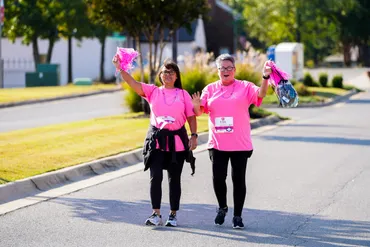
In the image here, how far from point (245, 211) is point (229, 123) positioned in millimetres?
1469

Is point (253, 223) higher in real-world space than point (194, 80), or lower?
lower

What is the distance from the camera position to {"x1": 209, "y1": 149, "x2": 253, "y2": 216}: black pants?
9.49 meters

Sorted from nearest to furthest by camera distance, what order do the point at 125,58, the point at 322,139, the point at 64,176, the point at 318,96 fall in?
the point at 125,58
the point at 64,176
the point at 322,139
the point at 318,96

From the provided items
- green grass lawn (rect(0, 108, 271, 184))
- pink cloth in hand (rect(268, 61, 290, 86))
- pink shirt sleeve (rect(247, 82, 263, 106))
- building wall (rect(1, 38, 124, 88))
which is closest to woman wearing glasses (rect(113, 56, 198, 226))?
pink shirt sleeve (rect(247, 82, 263, 106))

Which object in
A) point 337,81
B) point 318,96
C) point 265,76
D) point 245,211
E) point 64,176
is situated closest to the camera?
point 265,76

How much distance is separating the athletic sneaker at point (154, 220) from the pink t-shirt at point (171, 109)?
687 millimetres

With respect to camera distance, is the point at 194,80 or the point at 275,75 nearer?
the point at 275,75

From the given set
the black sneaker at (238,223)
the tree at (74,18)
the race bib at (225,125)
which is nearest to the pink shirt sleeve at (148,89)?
the race bib at (225,125)

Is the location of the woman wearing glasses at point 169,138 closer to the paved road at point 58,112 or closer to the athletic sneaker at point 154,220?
the athletic sneaker at point 154,220

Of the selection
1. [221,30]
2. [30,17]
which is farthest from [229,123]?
[221,30]

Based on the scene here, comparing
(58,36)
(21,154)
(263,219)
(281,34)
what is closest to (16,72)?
(58,36)

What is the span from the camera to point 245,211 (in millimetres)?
10523

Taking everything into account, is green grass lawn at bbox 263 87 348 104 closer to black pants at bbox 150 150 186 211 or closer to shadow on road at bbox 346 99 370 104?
shadow on road at bbox 346 99 370 104

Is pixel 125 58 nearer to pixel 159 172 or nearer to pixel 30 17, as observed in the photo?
pixel 159 172
